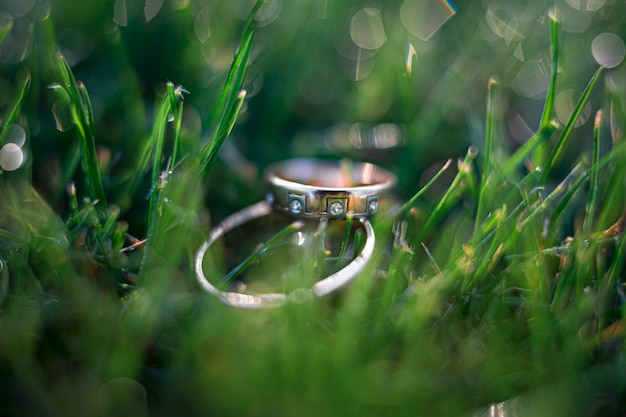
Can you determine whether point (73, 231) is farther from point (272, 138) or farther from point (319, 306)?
point (272, 138)

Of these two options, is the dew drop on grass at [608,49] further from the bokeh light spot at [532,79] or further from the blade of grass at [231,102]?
the blade of grass at [231,102]

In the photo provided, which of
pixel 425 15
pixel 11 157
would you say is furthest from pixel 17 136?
pixel 425 15

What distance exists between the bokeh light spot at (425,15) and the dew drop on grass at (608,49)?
0.91ft

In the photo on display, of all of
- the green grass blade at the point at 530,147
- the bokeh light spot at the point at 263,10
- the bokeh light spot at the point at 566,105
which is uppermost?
the bokeh light spot at the point at 263,10

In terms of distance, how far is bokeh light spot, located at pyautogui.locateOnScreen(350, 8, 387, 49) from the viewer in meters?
1.19

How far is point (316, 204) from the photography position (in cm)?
75

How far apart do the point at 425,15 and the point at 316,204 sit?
64 centimetres

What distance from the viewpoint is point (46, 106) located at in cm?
91

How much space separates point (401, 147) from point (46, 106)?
55 cm

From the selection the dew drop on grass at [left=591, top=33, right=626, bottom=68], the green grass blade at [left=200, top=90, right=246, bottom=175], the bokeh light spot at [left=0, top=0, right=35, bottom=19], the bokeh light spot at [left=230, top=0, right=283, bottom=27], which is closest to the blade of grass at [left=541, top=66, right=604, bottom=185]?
the green grass blade at [left=200, top=90, right=246, bottom=175]

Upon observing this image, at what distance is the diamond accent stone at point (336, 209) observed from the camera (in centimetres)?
75

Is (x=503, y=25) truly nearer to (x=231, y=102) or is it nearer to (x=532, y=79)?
(x=532, y=79)

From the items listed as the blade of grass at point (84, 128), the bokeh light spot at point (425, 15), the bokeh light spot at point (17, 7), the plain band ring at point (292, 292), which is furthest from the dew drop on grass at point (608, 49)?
the bokeh light spot at point (17, 7)

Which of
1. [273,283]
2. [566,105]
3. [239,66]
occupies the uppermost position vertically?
[239,66]
